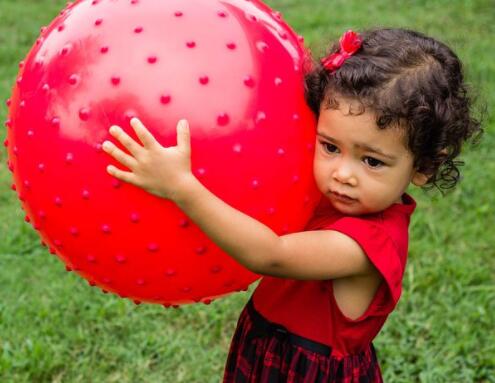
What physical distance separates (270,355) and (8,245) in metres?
2.30

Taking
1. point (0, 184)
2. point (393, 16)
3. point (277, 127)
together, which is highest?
point (277, 127)

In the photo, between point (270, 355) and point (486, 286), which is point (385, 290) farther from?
point (486, 286)

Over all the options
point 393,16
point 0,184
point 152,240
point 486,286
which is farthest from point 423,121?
point 393,16

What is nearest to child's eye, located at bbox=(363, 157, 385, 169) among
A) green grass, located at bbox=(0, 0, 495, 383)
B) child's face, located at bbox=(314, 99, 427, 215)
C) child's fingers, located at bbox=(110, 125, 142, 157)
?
child's face, located at bbox=(314, 99, 427, 215)

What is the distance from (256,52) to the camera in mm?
1836

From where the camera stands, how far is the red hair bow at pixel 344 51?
194cm

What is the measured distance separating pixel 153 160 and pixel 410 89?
0.64 meters

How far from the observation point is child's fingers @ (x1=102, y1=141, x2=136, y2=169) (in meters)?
1.68

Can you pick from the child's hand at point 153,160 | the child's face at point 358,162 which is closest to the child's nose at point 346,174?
the child's face at point 358,162

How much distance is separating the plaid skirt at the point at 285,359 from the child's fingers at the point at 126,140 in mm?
791

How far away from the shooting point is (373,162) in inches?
73.5

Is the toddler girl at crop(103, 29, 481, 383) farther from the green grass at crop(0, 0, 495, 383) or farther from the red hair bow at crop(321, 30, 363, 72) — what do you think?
the green grass at crop(0, 0, 495, 383)

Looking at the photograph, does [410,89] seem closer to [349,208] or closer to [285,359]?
[349,208]

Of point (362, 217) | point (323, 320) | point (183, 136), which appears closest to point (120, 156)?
point (183, 136)
